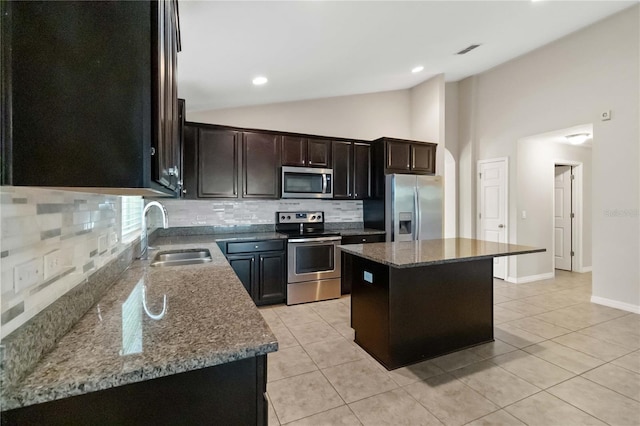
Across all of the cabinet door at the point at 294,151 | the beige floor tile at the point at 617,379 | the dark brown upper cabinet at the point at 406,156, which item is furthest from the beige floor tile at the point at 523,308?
the cabinet door at the point at 294,151

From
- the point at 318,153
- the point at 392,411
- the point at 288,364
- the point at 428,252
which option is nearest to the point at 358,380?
the point at 392,411

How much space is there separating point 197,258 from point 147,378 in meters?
1.93

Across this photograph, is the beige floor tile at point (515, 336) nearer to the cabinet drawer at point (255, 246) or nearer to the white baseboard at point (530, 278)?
the white baseboard at point (530, 278)

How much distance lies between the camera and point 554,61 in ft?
14.1

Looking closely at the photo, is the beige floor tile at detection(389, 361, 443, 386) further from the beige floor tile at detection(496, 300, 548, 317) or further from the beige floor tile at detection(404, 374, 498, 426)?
the beige floor tile at detection(496, 300, 548, 317)

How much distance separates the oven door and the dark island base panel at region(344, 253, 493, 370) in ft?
3.73

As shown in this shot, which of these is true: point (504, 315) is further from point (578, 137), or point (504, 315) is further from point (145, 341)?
point (145, 341)

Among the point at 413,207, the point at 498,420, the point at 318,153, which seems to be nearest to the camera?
the point at 498,420

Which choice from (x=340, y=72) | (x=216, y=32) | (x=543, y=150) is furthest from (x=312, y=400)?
(x=543, y=150)

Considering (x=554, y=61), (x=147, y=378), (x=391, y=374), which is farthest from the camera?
(x=554, y=61)

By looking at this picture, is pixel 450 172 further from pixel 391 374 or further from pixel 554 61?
pixel 391 374

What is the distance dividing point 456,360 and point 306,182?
2.76 m

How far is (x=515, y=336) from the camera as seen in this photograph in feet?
9.55

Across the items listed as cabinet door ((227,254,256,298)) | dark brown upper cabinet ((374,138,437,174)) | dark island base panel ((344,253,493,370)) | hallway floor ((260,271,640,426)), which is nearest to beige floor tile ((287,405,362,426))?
hallway floor ((260,271,640,426))
